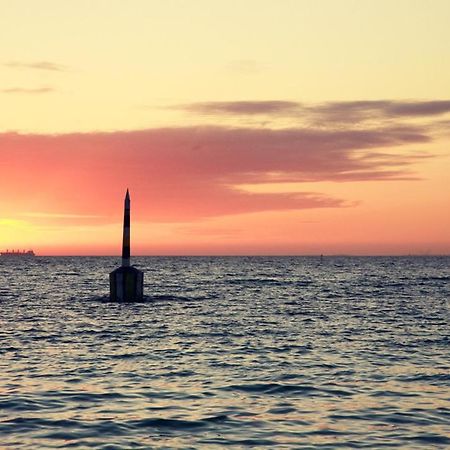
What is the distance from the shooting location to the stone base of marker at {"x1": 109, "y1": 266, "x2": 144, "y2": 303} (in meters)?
51.3

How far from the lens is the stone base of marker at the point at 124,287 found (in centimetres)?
5134

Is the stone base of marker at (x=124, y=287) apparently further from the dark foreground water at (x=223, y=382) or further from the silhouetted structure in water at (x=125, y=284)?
the dark foreground water at (x=223, y=382)

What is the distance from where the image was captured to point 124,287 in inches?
2028

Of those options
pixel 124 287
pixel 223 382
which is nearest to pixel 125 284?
pixel 124 287

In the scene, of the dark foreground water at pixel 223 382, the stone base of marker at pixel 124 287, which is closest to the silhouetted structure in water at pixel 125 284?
the stone base of marker at pixel 124 287

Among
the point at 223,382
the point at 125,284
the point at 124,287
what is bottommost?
the point at 223,382

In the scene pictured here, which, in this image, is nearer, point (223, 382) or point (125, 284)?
point (223, 382)

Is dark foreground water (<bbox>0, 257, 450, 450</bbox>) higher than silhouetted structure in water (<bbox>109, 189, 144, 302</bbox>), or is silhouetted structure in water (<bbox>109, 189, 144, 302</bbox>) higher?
silhouetted structure in water (<bbox>109, 189, 144, 302</bbox>)

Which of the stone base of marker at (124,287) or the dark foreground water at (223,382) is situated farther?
the stone base of marker at (124,287)

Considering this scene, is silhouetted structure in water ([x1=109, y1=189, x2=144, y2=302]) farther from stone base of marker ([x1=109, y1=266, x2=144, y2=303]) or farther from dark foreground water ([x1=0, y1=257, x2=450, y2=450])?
dark foreground water ([x1=0, y1=257, x2=450, y2=450])

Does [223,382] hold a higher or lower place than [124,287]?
lower

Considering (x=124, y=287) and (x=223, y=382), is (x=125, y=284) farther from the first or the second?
(x=223, y=382)

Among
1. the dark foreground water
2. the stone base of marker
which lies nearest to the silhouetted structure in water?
the stone base of marker

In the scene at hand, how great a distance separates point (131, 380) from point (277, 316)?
23.5m
